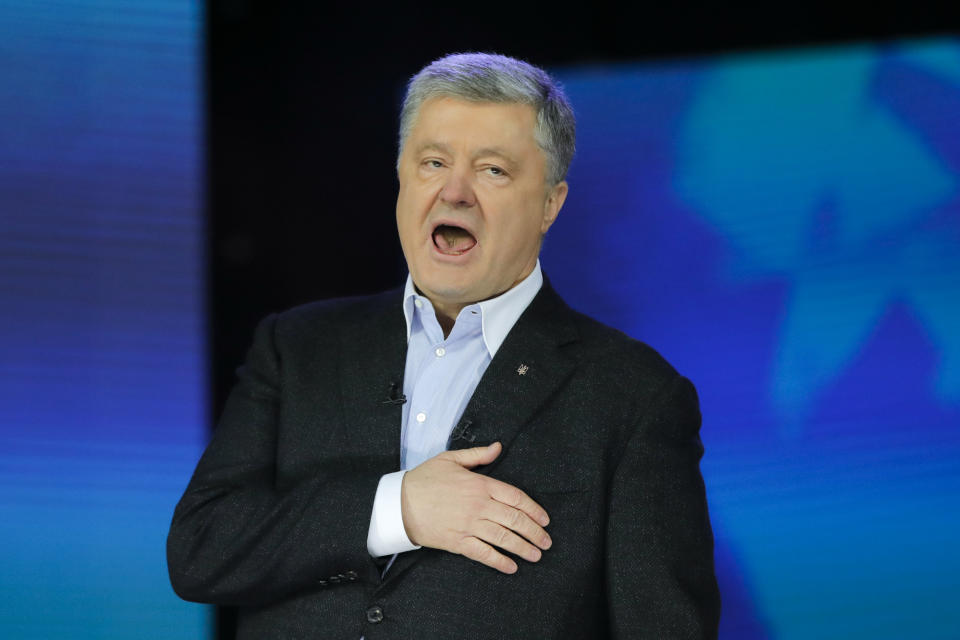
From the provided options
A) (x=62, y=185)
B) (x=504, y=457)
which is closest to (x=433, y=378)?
(x=504, y=457)

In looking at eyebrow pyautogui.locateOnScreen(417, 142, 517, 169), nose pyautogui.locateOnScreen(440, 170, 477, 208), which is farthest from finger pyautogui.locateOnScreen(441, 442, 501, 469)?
eyebrow pyautogui.locateOnScreen(417, 142, 517, 169)

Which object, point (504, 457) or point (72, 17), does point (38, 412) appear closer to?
point (72, 17)

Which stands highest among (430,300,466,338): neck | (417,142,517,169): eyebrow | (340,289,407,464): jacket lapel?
(417,142,517,169): eyebrow

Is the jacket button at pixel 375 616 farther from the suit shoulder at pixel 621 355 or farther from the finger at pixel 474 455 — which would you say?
the suit shoulder at pixel 621 355

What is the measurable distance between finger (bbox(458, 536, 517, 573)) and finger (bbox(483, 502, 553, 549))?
0.18ft

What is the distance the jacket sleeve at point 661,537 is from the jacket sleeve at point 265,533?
51 centimetres

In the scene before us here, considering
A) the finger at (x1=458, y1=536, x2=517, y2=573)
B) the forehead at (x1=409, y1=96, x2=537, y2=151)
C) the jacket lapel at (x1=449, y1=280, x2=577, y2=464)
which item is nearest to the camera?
the finger at (x1=458, y1=536, x2=517, y2=573)

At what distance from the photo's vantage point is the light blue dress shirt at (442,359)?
2.56 meters

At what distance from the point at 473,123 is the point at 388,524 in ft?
3.00

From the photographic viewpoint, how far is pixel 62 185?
3.64 meters

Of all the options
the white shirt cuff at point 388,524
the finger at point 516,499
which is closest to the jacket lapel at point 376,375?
the white shirt cuff at point 388,524

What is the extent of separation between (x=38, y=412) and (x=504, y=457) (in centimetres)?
181

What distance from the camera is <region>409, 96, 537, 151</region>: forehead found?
2.59 meters

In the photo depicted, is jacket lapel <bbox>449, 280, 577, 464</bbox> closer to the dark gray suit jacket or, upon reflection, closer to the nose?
the dark gray suit jacket
